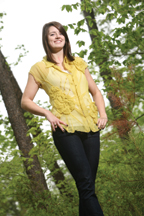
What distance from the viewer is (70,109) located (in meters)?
2.50

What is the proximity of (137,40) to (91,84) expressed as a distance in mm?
4304

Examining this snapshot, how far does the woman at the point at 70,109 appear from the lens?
2.32m

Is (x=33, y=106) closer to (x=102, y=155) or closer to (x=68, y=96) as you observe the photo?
(x=68, y=96)

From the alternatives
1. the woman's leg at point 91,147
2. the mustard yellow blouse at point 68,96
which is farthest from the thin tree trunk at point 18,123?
the mustard yellow blouse at point 68,96

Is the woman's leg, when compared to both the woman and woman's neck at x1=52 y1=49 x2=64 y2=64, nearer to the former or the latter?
the woman

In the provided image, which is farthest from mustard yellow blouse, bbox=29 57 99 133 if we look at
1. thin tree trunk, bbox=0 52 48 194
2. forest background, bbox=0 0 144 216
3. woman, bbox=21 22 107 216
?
thin tree trunk, bbox=0 52 48 194

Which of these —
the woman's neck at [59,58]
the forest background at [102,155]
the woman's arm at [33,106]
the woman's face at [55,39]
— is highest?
the woman's face at [55,39]

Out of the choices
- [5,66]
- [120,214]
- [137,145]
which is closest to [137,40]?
[5,66]

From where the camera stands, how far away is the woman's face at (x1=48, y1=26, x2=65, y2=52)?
2686mm

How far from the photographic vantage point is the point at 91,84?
2.87 m

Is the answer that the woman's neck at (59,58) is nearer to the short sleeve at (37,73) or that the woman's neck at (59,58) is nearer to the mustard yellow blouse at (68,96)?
the mustard yellow blouse at (68,96)

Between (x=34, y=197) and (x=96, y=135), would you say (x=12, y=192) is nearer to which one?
(x=34, y=197)

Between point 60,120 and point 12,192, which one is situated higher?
point 60,120

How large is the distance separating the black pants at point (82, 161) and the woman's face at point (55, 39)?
880 mm
